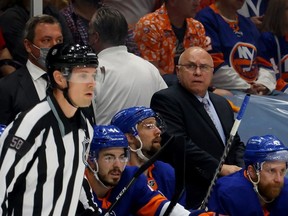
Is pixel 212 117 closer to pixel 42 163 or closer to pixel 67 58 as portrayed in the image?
pixel 67 58

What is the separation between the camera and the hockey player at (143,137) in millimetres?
5594

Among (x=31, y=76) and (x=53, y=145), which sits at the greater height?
(x=53, y=145)

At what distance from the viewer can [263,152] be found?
5586 mm

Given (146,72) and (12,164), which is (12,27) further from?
(12,164)

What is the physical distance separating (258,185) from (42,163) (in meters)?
1.77

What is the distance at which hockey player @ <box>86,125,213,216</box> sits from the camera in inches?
197

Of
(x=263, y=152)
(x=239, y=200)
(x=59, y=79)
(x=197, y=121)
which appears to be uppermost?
(x=59, y=79)

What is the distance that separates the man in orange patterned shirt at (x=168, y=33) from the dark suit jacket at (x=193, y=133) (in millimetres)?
799

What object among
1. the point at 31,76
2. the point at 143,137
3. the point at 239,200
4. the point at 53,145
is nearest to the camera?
the point at 53,145

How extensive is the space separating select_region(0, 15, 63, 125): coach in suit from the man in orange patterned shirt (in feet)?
3.16

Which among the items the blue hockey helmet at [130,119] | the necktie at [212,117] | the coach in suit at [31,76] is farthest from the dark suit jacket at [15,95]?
the necktie at [212,117]

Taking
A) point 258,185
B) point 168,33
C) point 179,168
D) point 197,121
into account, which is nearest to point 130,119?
point 197,121

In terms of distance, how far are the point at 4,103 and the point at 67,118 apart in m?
1.58

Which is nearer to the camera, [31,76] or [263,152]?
[263,152]
